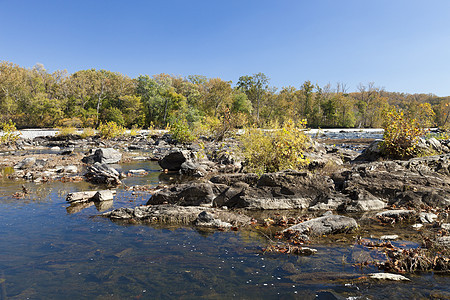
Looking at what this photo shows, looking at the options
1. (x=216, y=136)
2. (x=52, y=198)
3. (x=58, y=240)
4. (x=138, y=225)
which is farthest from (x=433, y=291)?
(x=216, y=136)

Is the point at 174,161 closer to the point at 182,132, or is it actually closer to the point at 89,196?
the point at 89,196

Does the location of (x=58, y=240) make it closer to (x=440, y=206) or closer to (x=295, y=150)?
(x=295, y=150)

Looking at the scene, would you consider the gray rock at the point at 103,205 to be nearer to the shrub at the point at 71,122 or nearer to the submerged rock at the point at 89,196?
the submerged rock at the point at 89,196

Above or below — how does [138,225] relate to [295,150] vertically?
below

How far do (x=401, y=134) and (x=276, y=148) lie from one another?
7.43m

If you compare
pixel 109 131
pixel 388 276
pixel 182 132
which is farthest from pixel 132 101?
pixel 388 276

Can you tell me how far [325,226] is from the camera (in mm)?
6730

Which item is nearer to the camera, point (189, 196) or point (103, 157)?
point (189, 196)

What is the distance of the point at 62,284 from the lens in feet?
15.3

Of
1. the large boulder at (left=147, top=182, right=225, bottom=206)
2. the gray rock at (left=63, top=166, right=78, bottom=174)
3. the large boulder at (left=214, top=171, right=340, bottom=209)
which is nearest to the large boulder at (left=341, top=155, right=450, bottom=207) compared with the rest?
the large boulder at (left=214, top=171, right=340, bottom=209)

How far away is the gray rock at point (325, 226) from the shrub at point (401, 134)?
29.8ft

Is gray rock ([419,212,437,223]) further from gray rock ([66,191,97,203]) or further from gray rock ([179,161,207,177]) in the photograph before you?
gray rock ([66,191,97,203])

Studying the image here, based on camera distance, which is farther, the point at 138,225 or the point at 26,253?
the point at 138,225

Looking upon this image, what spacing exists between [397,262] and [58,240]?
7162mm
